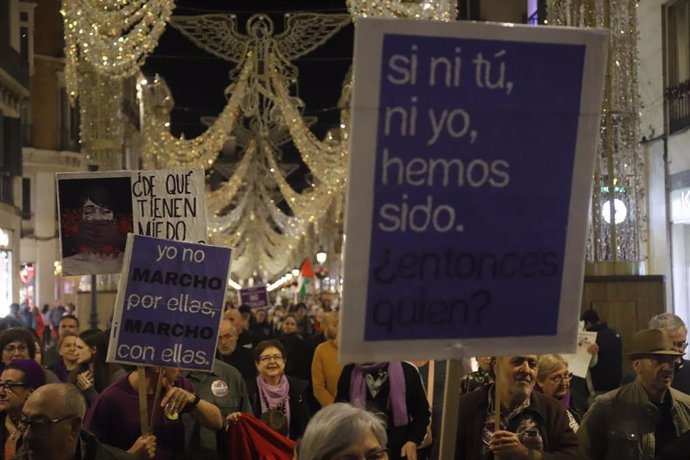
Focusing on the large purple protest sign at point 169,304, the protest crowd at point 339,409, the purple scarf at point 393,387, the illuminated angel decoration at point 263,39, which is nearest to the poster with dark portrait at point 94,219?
the protest crowd at point 339,409

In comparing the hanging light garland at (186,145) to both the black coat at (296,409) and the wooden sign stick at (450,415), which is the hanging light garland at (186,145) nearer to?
the black coat at (296,409)

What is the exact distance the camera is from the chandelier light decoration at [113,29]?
16.5 metres

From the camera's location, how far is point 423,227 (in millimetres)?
4695

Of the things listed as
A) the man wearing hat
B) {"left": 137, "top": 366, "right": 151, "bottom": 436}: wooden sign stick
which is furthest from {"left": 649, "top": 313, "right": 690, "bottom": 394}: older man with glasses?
{"left": 137, "top": 366, "right": 151, "bottom": 436}: wooden sign stick

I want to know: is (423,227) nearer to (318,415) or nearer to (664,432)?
(318,415)

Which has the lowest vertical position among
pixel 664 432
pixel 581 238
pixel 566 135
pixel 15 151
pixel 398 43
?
pixel 664 432

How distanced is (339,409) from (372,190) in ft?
2.88

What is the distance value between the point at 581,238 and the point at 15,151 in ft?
93.3

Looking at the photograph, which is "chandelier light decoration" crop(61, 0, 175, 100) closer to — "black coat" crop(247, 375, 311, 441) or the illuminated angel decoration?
the illuminated angel decoration

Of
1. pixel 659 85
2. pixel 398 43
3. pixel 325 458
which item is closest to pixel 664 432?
pixel 325 458

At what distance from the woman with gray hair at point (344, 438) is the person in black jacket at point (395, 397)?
482 cm

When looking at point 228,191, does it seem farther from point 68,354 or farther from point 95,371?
point 95,371

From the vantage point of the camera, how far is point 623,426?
23.2ft

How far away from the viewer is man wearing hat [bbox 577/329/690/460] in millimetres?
7039
